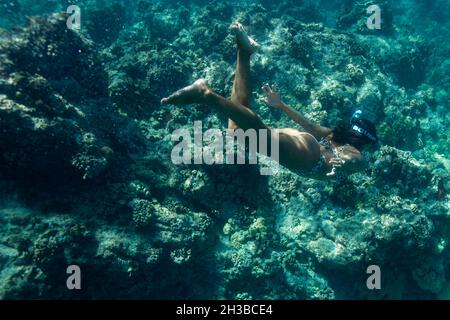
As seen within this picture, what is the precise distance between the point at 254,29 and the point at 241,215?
667 cm

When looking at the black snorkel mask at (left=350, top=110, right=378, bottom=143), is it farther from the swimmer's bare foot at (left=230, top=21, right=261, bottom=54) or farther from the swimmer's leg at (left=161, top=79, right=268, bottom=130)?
the swimmer's bare foot at (left=230, top=21, right=261, bottom=54)

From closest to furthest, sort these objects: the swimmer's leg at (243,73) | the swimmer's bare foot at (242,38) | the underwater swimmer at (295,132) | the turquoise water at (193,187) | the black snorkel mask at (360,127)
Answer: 1. the underwater swimmer at (295,132)
2. the swimmer's bare foot at (242,38)
3. the swimmer's leg at (243,73)
4. the black snorkel mask at (360,127)
5. the turquoise water at (193,187)

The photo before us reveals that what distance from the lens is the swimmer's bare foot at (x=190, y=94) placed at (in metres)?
4.56

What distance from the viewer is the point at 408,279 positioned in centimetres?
832

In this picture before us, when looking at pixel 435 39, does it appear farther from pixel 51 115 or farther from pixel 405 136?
pixel 51 115

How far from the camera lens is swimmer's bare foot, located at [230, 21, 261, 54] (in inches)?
199

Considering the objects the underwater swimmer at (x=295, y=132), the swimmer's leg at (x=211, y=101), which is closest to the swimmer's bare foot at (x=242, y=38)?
the underwater swimmer at (x=295, y=132)

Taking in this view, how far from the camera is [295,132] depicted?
238 inches

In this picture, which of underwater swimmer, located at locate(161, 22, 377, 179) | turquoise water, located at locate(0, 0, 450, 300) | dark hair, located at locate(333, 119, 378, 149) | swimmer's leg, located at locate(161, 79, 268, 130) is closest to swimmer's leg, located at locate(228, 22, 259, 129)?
underwater swimmer, located at locate(161, 22, 377, 179)

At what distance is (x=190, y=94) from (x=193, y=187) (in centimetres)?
279

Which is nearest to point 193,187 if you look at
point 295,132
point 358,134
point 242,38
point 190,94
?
point 295,132

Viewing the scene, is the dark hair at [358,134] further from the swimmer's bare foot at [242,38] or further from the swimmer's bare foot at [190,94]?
the swimmer's bare foot at [190,94]

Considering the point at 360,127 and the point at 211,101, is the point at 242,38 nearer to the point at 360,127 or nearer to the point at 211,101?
the point at 211,101
